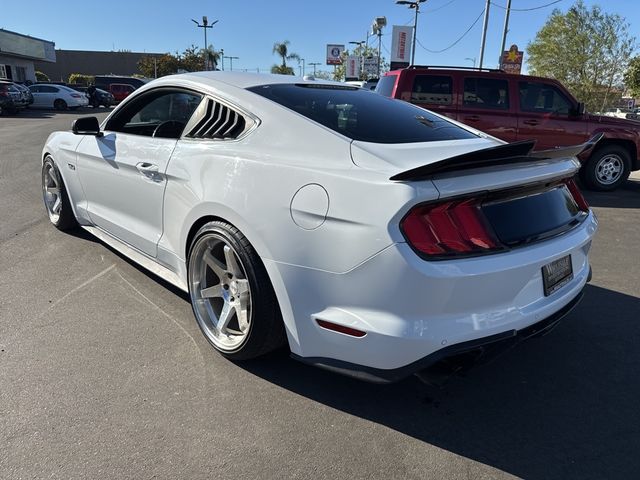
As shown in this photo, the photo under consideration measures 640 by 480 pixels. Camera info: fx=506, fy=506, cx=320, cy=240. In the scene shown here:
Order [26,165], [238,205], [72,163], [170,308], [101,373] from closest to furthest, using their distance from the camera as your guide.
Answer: [238,205], [101,373], [170,308], [72,163], [26,165]

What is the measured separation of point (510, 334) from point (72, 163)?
400cm

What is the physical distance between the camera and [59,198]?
5105 millimetres

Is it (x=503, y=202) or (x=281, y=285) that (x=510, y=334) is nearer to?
(x=503, y=202)

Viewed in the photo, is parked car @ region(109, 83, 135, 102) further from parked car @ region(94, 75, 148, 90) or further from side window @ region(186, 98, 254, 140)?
side window @ region(186, 98, 254, 140)

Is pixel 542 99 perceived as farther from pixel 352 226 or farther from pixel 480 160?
pixel 352 226

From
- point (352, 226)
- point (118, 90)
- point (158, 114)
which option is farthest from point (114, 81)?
point (352, 226)

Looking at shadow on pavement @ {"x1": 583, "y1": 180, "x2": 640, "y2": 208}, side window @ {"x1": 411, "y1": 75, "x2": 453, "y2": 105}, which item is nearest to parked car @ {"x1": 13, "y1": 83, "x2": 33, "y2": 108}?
side window @ {"x1": 411, "y1": 75, "x2": 453, "y2": 105}

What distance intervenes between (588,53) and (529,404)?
28010 millimetres

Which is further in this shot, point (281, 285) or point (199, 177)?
point (199, 177)

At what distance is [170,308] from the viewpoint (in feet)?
12.1

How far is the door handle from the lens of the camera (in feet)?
10.9

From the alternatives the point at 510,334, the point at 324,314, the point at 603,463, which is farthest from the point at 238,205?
the point at 603,463

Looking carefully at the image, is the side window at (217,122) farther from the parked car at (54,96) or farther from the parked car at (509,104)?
the parked car at (54,96)

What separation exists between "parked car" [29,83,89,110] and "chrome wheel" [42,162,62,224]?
27433mm
